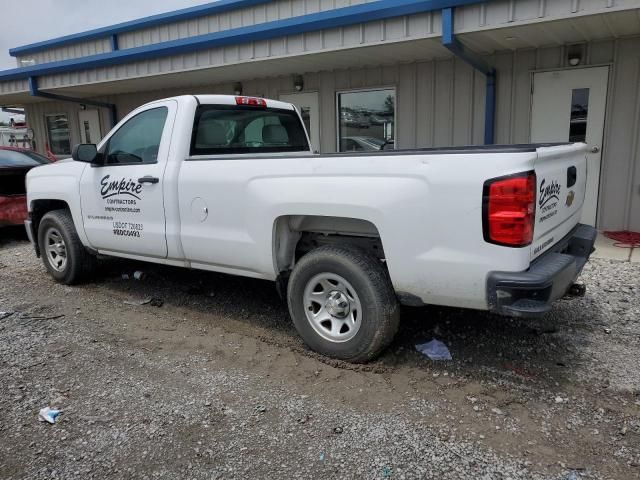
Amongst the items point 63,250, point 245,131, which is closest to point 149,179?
point 245,131

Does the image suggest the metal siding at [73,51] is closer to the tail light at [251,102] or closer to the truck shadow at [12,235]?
the truck shadow at [12,235]

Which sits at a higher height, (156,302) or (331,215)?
(331,215)

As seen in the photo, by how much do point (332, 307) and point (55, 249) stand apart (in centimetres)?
380

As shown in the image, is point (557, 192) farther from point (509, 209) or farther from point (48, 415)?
point (48, 415)

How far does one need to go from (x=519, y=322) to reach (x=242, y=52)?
6.04m

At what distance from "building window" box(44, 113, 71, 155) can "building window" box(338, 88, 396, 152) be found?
878 centimetres

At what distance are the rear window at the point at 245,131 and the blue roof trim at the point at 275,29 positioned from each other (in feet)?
7.47

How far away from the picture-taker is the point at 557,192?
346cm

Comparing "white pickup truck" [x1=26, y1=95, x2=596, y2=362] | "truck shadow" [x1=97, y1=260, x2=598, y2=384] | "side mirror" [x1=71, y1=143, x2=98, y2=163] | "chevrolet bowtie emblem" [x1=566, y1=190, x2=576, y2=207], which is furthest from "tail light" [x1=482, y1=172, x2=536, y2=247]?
"side mirror" [x1=71, y1=143, x2=98, y2=163]

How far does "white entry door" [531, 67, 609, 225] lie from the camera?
738 cm

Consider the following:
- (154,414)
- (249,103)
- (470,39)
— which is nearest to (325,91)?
(470,39)

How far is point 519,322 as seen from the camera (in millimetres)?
4426

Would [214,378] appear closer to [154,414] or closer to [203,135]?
[154,414]

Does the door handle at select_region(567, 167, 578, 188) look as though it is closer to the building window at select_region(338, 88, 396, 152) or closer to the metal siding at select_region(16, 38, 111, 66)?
the building window at select_region(338, 88, 396, 152)
